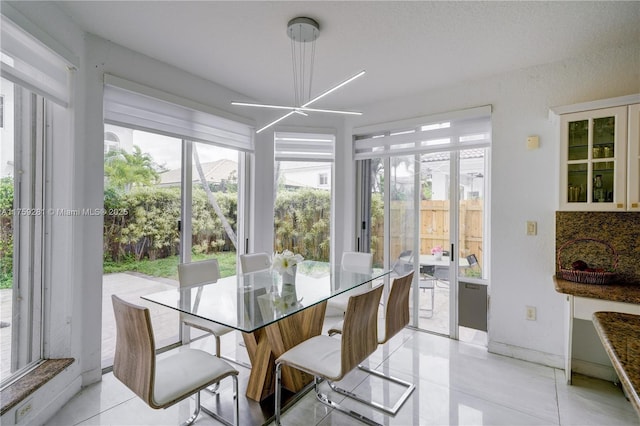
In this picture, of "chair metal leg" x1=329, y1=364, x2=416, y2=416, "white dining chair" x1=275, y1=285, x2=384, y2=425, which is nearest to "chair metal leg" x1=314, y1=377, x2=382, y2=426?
"white dining chair" x1=275, y1=285, x2=384, y2=425

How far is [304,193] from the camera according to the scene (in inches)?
159

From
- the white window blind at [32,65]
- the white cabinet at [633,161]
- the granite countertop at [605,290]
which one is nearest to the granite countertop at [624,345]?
the granite countertop at [605,290]

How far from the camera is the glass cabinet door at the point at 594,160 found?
226 centimetres

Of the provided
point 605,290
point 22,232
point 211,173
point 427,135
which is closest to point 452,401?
point 605,290

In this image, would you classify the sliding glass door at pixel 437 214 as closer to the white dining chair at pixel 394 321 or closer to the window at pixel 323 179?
the window at pixel 323 179

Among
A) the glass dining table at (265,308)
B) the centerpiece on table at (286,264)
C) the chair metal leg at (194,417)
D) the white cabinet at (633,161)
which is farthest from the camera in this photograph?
the centerpiece on table at (286,264)

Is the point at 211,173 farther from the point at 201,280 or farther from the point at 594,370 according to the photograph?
the point at 594,370

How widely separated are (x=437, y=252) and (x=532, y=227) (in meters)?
0.94

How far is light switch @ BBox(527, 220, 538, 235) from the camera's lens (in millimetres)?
2795

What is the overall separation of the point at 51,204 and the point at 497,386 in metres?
A: 3.45

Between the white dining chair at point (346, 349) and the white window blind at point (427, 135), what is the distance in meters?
2.09

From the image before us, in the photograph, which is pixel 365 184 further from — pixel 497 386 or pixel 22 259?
pixel 22 259

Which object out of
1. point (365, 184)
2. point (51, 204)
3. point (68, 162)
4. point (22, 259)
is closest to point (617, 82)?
point (365, 184)

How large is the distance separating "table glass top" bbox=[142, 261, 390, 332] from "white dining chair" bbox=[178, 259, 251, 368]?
5.7 inches
